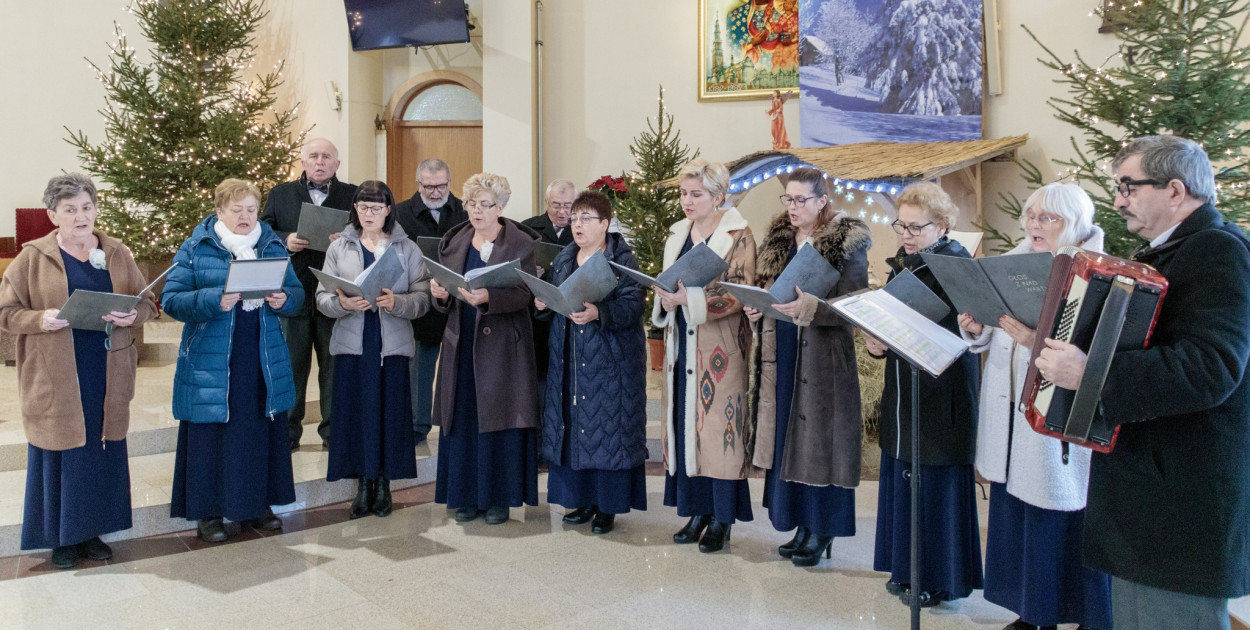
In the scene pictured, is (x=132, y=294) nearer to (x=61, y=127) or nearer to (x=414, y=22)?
(x=414, y=22)

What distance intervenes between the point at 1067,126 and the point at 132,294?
19.4 ft

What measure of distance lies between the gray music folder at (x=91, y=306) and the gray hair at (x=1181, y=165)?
3.28 m

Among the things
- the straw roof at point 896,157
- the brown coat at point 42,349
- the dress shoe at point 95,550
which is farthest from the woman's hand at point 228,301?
the straw roof at point 896,157

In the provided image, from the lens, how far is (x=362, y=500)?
423cm

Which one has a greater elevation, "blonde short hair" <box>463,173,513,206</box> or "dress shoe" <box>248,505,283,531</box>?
"blonde short hair" <box>463,173,513,206</box>

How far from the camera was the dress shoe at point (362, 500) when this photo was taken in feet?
13.9

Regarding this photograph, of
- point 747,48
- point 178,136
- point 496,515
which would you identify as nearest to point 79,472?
point 496,515

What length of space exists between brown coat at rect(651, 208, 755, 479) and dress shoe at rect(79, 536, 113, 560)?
7.78ft

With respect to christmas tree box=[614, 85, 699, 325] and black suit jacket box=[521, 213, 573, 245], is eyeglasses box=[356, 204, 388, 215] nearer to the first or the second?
black suit jacket box=[521, 213, 573, 245]

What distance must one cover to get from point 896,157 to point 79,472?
5280mm

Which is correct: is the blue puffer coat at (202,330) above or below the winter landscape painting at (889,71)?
below

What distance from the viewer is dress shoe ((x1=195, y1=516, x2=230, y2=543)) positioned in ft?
12.6

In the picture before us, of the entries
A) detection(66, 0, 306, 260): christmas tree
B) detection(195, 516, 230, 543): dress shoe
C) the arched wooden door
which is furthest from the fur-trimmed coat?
the arched wooden door

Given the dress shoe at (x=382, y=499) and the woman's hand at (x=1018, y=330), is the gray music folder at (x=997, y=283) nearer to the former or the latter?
the woman's hand at (x=1018, y=330)
